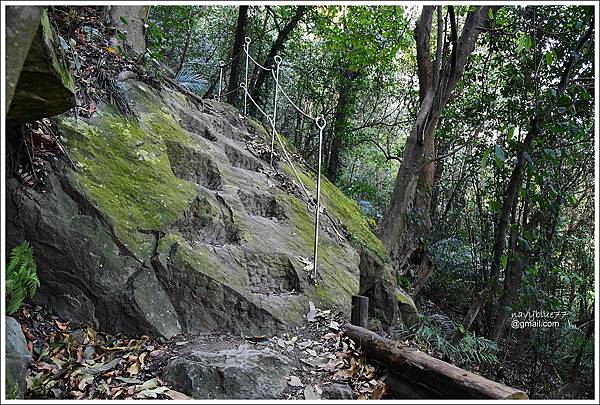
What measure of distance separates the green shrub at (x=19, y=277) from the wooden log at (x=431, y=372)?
7.88 ft

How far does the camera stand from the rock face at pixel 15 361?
2275 mm

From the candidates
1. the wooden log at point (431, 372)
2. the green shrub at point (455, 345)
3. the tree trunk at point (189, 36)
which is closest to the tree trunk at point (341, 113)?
the tree trunk at point (189, 36)

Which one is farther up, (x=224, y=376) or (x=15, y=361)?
(x=15, y=361)

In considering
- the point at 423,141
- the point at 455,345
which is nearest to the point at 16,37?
the point at 423,141

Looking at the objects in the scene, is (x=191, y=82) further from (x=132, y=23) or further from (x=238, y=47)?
(x=132, y=23)

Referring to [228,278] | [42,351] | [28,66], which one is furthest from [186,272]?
[28,66]

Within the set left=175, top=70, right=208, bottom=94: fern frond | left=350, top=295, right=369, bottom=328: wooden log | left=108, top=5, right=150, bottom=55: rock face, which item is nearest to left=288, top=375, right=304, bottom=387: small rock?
left=350, top=295, right=369, bottom=328: wooden log

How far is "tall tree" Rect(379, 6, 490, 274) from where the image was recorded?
616cm

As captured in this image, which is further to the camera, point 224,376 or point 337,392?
point 337,392

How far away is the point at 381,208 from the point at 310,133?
282 centimetres

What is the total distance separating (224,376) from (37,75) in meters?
2.12

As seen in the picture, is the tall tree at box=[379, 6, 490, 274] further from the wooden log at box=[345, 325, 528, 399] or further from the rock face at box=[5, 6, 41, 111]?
the rock face at box=[5, 6, 41, 111]

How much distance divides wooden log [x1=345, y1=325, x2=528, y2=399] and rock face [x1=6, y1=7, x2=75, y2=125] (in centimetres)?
277

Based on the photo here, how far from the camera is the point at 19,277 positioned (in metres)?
2.81
